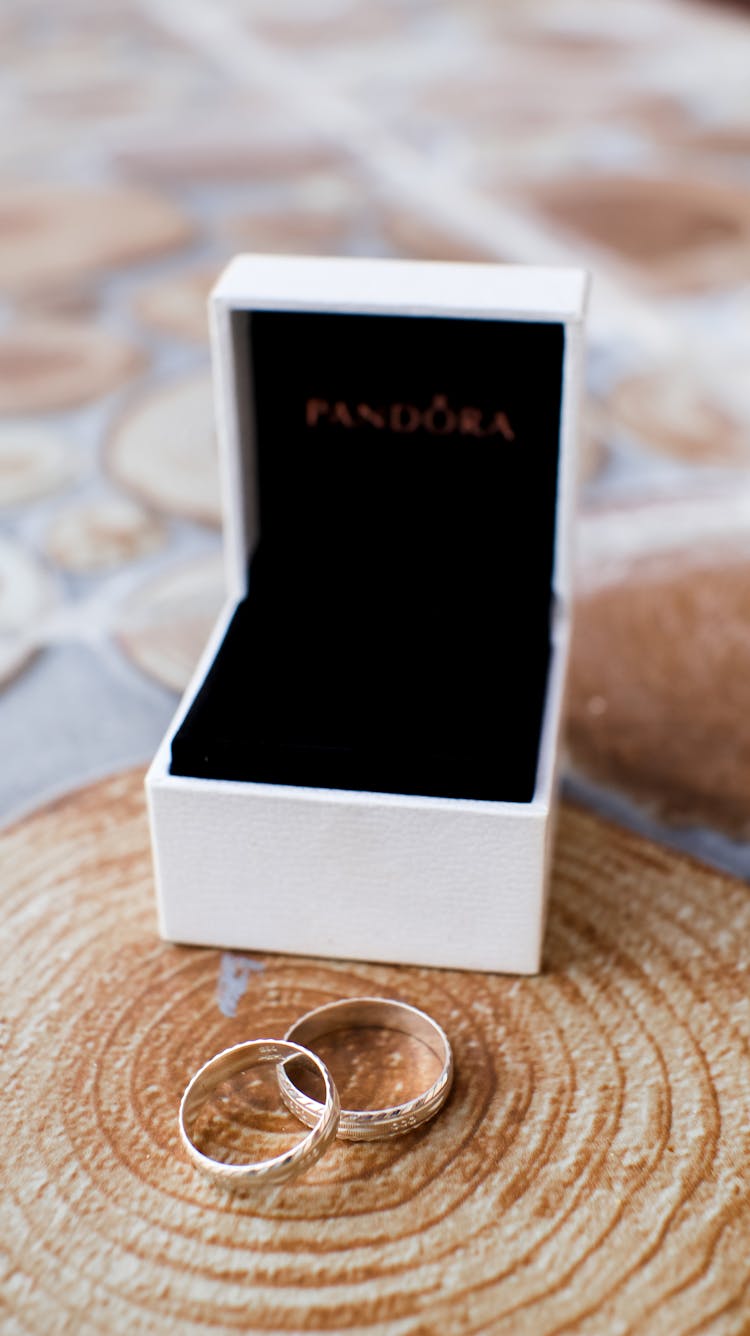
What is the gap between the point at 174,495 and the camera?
153 cm

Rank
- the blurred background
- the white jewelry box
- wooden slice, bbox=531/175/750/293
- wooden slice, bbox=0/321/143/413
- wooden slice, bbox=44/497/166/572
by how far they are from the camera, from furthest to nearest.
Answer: wooden slice, bbox=531/175/750/293 < wooden slice, bbox=0/321/143/413 < wooden slice, bbox=44/497/166/572 < the blurred background < the white jewelry box

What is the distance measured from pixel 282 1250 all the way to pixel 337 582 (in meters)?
0.48

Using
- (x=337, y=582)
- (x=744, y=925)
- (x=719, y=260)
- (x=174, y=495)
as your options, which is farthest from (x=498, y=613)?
(x=719, y=260)

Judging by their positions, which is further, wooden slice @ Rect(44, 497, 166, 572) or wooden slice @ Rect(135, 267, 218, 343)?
wooden slice @ Rect(135, 267, 218, 343)

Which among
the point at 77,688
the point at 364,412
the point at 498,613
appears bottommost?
the point at 77,688

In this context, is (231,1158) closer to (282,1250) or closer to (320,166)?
(282,1250)

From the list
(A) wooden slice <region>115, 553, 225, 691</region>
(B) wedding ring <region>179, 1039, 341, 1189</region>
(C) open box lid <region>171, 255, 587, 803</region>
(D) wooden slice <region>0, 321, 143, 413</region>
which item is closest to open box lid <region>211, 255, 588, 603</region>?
(C) open box lid <region>171, 255, 587, 803</region>

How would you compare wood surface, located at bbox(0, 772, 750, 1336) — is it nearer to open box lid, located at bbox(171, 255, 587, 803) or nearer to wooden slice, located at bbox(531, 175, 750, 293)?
open box lid, located at bbox(171, 255, 587, 803)

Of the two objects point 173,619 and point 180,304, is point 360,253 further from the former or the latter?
point 173,619

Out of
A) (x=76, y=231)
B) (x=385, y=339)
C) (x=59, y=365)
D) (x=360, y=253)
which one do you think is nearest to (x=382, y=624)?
(x=385, y=339)

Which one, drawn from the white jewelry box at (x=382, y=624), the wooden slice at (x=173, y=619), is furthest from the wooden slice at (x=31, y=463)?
the white jewelry box at (x=382, y=624)

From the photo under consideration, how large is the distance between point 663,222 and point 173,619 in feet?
4.34

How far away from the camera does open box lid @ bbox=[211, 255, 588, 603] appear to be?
2.97ft

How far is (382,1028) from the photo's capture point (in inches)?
33.9
